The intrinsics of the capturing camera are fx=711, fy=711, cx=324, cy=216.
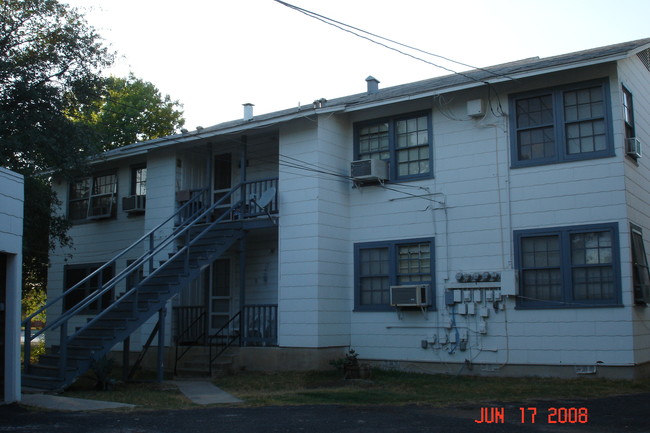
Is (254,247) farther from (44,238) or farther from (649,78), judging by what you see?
(649,78)

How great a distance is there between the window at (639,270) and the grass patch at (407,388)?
5.75ft

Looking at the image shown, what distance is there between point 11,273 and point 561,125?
35.4 feet

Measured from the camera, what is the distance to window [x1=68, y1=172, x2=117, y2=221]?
2191 cm

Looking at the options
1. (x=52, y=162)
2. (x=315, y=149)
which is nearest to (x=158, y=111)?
(x=52, y=162)

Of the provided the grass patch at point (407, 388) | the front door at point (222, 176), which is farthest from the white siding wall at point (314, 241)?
the front door at point (222, 176)

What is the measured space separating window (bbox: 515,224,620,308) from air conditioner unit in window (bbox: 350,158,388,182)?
3.55 metres

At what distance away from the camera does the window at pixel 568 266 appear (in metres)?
13.9

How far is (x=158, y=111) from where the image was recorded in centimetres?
4012

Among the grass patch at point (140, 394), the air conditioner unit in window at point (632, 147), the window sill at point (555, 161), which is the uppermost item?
the air conditioner unit in window at point (632, 147)

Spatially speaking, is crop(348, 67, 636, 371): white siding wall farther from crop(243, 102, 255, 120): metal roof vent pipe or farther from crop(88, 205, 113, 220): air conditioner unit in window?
crop(88, 205, 113, 220): air conditioner unit in window

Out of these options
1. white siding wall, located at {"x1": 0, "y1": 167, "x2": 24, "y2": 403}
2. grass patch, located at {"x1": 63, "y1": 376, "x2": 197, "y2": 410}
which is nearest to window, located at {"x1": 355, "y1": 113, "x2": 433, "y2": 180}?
grass patch, located at {"x1": 63, "y1": 376, "x2": 197, "y2": 410}

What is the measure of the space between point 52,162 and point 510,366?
12.0 meters

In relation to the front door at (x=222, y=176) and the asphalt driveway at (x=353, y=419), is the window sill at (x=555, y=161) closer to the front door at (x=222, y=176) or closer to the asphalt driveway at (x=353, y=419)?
the asphalt driveway at (x=353, y=419)

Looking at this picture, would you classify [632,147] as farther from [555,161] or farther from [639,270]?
[639,270]
